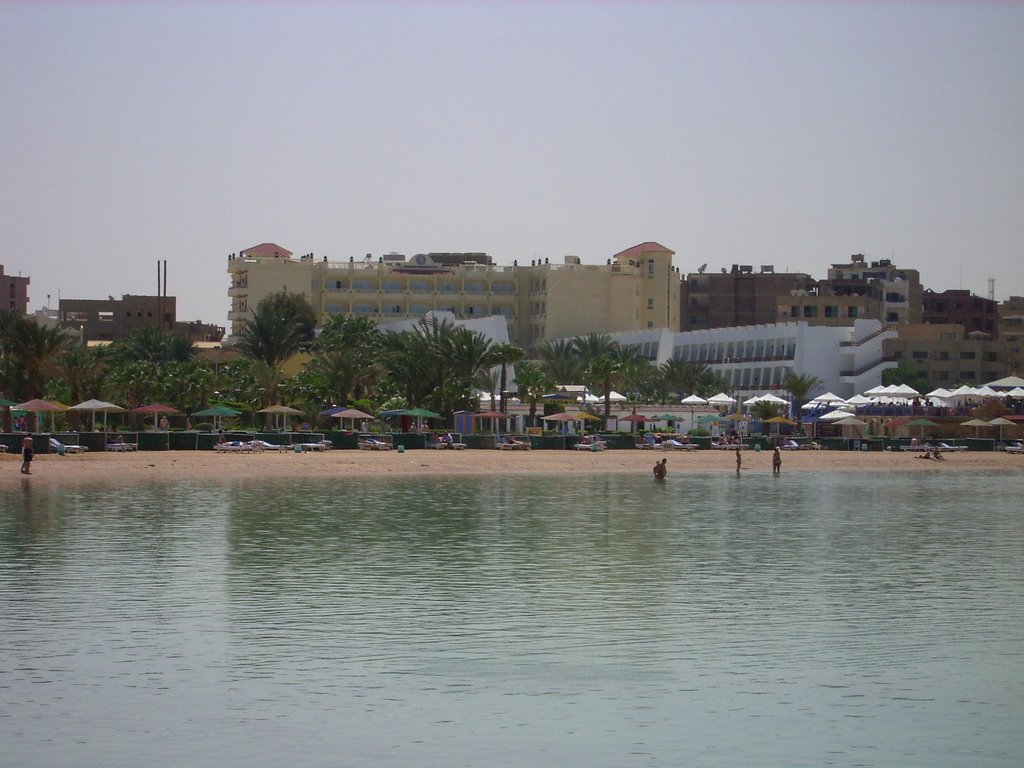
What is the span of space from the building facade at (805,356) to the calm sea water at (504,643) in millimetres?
74220

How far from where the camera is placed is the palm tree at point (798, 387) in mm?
99062

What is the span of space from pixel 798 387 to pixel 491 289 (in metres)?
47.9

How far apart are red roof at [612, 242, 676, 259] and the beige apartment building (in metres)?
0.10

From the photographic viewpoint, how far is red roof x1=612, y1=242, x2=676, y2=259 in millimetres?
140250

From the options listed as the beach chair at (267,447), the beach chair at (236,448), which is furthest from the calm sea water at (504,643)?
the beach chair at (267,447)

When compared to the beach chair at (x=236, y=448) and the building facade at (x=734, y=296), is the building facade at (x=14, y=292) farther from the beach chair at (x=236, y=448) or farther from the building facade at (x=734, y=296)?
the beach chair at (x=236, y=448)

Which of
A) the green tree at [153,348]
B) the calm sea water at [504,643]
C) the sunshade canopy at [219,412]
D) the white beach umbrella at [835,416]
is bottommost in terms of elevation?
the calm sea water at [504,643]

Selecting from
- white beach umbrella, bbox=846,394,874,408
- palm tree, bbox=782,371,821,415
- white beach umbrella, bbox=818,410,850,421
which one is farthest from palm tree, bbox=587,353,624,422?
palm tree, bbox=782,371,821,415

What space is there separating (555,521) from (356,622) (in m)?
16.9

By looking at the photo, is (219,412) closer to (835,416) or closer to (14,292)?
(835,416)

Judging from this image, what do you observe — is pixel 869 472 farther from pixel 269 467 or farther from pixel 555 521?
pixel 555 521

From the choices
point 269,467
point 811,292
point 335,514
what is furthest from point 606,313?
point 335,514

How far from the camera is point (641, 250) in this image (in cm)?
14100

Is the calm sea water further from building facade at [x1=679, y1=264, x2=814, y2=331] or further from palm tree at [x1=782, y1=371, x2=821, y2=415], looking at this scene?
building facade at [x1=679, y1=264, x2=814, y2=331]
